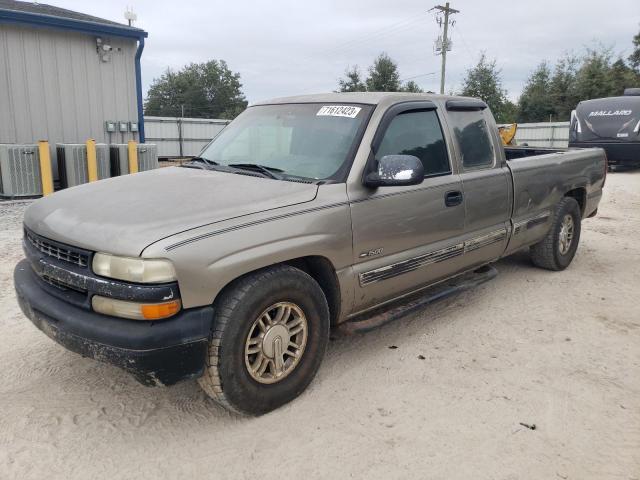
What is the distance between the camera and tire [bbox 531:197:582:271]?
5.52 meters

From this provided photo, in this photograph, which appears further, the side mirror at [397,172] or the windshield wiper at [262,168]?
the windshield wiper at [262,168]

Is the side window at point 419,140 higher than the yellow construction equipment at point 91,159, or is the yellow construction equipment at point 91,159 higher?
the side window at point 419,140

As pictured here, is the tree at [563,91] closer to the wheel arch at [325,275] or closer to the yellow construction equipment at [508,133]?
the yellow construction equipment at [508,133]

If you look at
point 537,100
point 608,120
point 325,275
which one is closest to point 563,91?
point 537,100

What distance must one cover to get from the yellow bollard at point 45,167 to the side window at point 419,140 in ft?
28.5

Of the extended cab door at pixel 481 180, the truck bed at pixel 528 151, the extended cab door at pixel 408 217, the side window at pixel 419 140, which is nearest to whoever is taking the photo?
the extended cab door at pixel 408 217

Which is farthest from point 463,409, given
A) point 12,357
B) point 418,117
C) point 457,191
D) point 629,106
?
point 629,106

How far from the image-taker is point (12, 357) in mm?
3609

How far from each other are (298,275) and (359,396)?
855 mm

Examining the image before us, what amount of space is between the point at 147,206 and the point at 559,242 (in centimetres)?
447

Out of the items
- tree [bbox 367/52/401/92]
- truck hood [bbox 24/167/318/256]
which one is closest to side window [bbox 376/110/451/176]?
truck hood [bbox 24/167/318/256]

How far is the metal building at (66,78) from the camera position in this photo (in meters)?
10.6

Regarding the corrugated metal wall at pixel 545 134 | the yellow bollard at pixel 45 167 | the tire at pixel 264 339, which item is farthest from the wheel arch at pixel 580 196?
the corrugated metal wall at pixel 545 134

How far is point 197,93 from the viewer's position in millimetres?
79625
